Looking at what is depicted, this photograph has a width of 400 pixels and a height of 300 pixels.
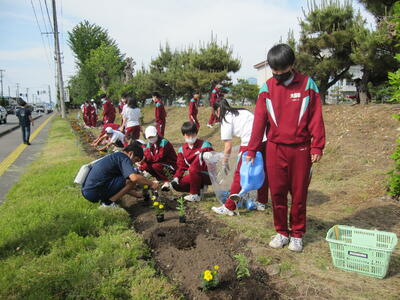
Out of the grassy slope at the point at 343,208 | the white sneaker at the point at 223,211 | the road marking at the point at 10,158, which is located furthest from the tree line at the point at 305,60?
the road marking at the point at 10,158

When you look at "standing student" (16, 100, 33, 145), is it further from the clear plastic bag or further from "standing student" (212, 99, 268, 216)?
"standing student" (212, 99, 268, 216)

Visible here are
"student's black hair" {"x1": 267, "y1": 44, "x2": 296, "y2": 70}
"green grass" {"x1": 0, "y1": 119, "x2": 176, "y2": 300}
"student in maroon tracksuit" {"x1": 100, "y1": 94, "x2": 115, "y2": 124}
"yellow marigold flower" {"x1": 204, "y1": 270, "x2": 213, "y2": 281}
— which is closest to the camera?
"yellow marigold flower" {"x1": 204, "y1": 270, "x2": 213, "y2": 281}

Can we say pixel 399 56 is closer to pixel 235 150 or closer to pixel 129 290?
pixel 235 150

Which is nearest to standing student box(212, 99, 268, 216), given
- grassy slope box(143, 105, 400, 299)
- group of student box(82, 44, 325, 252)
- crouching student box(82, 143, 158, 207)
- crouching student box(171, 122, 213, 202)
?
group of student box(82, 44, 325, 252)

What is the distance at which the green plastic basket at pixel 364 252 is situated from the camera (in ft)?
8.55

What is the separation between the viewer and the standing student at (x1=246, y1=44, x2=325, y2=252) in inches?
112

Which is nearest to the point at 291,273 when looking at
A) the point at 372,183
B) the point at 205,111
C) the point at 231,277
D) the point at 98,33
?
the point at 231,277

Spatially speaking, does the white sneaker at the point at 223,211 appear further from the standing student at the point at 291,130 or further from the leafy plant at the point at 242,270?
the leafy plant at the point at 242,270

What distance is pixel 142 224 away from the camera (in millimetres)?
4098

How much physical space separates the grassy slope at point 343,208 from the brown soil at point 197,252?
0.64ft

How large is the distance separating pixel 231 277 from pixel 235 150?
2.18 metres

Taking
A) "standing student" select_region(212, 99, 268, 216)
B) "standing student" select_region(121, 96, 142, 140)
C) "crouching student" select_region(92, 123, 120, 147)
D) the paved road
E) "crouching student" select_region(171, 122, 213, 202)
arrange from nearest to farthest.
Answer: "standing student" select_region(212, 99, 268, 216) < "crouching student" select_region(171, 122, 213, 202) < the paved road < "crouching student" select_region(92, 123, 120, 147) < "standing student" select_region(121, 96, 142, 140)

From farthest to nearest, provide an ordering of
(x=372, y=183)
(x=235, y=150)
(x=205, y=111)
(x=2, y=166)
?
(x=205, y=111), (x=2, y=166), (x=372, y=183), (x=235, y=150)

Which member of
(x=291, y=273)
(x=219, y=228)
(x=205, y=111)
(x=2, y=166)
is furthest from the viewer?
(x=205, y=111)
